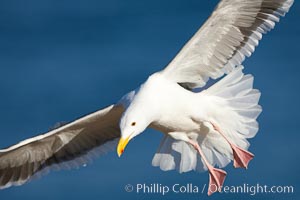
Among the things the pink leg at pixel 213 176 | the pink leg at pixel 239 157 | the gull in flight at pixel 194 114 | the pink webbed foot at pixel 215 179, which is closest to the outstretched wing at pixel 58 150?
the gull in flight at pixel 194 114

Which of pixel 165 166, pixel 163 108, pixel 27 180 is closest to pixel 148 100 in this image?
pixel 163 108

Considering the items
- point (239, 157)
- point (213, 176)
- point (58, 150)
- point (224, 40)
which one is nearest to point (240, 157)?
point (239, 157)

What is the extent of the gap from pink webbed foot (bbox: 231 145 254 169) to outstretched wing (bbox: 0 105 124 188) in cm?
120

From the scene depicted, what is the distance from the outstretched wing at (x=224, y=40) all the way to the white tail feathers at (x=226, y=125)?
155 mm

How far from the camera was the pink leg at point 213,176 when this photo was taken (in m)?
8.27

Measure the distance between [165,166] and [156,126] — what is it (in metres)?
0.86

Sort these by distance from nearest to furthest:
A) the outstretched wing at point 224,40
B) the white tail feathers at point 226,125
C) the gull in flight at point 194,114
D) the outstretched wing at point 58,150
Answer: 1. the gull in flight at point 194,114
2. the outstretched wing at point 224,40
3. the white tail feathers at point 226,125
4. the outstretched wing at point 58,150

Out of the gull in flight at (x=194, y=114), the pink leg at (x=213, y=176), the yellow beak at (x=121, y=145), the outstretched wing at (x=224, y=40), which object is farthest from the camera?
the pink leg at (x=213, y=176)

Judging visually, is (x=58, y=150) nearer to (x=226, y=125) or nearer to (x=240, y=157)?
(x=226, y=125)

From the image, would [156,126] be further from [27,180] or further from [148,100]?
[27,180]

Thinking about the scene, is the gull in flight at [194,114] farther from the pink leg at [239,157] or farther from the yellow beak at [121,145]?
the yellow beak at [121,145]

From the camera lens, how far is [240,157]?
8.33 metres

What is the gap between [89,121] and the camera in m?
8.39

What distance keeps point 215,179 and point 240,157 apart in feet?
1.04
